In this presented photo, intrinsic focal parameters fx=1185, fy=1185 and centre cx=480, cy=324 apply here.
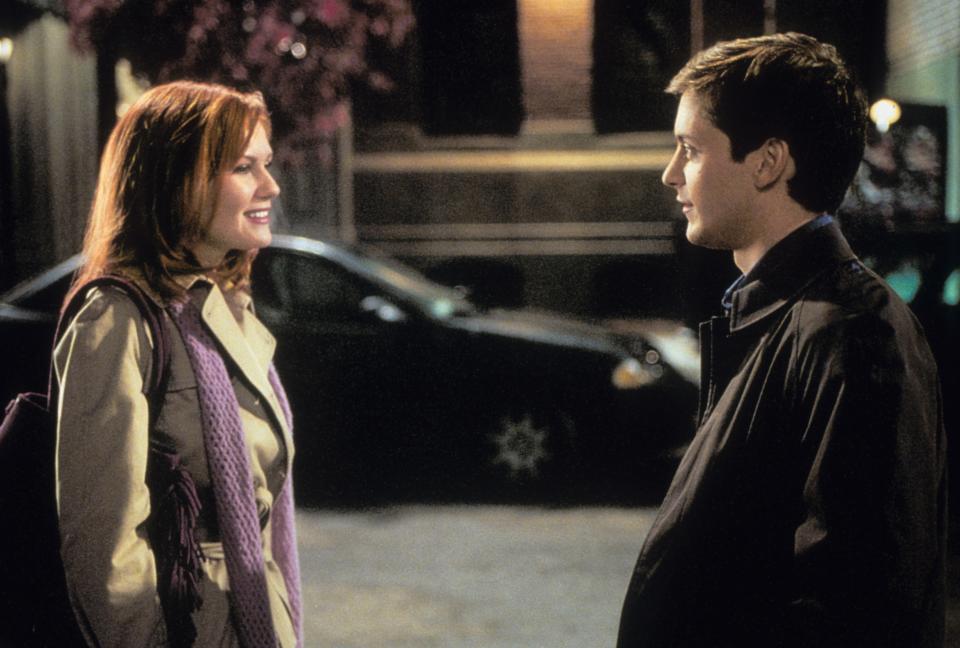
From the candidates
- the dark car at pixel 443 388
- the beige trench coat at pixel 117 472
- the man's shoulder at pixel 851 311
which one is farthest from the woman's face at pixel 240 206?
the dark car at pixel 443 388

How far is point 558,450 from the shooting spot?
7.83m

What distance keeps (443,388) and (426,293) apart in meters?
0.72

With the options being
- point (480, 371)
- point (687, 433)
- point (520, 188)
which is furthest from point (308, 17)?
point (520, 188)

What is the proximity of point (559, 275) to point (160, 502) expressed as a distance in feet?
47.7

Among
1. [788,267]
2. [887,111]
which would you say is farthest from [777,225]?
[887,111]

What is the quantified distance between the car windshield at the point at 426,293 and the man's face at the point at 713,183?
586cm

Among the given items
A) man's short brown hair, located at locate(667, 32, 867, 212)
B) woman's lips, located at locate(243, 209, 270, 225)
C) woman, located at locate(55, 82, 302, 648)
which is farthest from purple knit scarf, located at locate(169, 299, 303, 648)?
man's short brown hair, located at locate(667, 32, 867, 212)

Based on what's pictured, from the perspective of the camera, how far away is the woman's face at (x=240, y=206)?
2451 mm

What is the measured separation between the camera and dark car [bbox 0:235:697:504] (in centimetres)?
775

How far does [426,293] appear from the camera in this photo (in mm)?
8062

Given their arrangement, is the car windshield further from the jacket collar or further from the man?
the jacket collar

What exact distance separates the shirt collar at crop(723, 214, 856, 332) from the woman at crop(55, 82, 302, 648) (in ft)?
3.25

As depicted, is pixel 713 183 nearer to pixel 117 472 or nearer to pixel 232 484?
pixel 232 484

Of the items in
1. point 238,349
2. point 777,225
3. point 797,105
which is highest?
point 797,105
